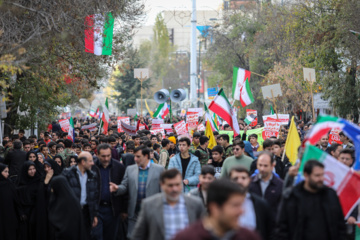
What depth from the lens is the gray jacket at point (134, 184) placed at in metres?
8.60

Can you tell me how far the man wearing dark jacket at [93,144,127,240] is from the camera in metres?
9.11

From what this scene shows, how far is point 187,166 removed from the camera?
32.6ft

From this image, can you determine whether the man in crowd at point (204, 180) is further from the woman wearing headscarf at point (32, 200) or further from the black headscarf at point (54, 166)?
the black headscarf at point (54, 166)

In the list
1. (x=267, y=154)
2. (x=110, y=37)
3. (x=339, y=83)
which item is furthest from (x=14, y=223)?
(x=339, y=83)

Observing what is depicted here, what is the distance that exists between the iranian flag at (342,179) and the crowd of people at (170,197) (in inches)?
12.6

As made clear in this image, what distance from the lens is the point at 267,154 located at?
7.16 m

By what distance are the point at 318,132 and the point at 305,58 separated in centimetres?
2313

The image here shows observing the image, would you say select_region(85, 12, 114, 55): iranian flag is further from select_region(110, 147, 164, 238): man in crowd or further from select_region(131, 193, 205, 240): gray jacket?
select_region(131, 193, 205, 240): gray jacket

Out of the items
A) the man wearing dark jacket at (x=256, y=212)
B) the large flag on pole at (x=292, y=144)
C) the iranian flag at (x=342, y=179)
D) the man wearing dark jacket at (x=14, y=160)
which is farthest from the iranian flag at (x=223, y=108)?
the man wearing dark jacket at (x=256, y=212)

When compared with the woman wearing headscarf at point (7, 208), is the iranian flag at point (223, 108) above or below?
above

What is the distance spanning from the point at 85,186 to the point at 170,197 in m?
3.25

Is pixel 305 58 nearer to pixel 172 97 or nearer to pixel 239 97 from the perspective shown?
pixel 172 97

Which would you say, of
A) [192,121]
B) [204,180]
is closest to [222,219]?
[204,180]

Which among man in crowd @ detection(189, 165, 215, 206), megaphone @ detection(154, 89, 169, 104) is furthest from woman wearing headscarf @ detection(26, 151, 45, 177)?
megaphone @ detection(154, 89, 169, 104)
